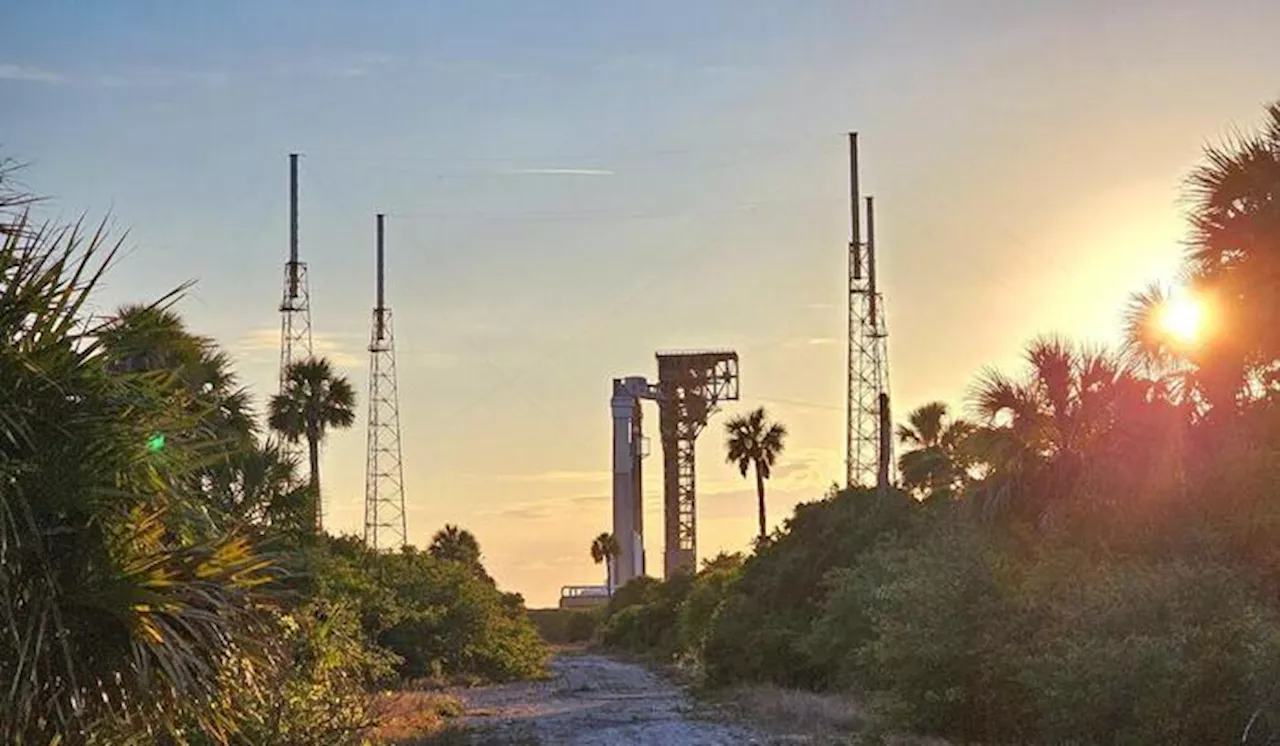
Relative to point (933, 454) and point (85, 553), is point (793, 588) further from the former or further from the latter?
point (85, 553)

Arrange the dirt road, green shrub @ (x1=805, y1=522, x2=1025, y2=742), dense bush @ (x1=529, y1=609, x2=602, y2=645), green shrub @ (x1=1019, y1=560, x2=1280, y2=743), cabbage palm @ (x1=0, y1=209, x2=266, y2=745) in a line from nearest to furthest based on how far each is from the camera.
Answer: cabbage palm @ (x1=0, y1=209, x2=266, y2=745) → green shrub @ (x1=1019, y1=560, x2=1280, y2=743) → green shrub @ (x1=805, y1=522, x2=1025, y2=742) → the dirt road → dense bush @ (x1=529, y1=609, x2=602, y2=645)

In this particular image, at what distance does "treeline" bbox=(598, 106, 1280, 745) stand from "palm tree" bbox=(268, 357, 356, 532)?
21505mm

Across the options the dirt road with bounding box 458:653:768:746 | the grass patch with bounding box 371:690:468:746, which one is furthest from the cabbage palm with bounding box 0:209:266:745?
the dirt road with bounding box 458:653:768:746

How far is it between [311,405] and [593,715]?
19894mm

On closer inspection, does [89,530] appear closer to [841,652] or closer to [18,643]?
[18,643]

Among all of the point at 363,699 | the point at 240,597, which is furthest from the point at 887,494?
the point at 240,597

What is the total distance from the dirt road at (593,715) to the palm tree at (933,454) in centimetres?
766

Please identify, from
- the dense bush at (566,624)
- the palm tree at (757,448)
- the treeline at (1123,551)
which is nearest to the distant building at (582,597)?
the dense bush at (566,624)

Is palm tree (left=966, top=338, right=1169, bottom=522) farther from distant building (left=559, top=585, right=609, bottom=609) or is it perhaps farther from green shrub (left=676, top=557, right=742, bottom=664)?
distant building (left=559, top=585, right=609, bottom=609)

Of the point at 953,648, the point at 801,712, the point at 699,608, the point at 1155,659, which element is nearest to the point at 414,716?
the point at 801,712

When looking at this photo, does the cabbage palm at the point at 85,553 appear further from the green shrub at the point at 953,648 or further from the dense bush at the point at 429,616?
the dense bush at the point at 429,616

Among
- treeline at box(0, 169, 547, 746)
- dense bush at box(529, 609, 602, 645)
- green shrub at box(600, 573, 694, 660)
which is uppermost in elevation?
treeline at box(0, 169, 547, 746)

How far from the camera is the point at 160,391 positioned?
30.6ft

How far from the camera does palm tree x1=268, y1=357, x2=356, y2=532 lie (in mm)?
47250
